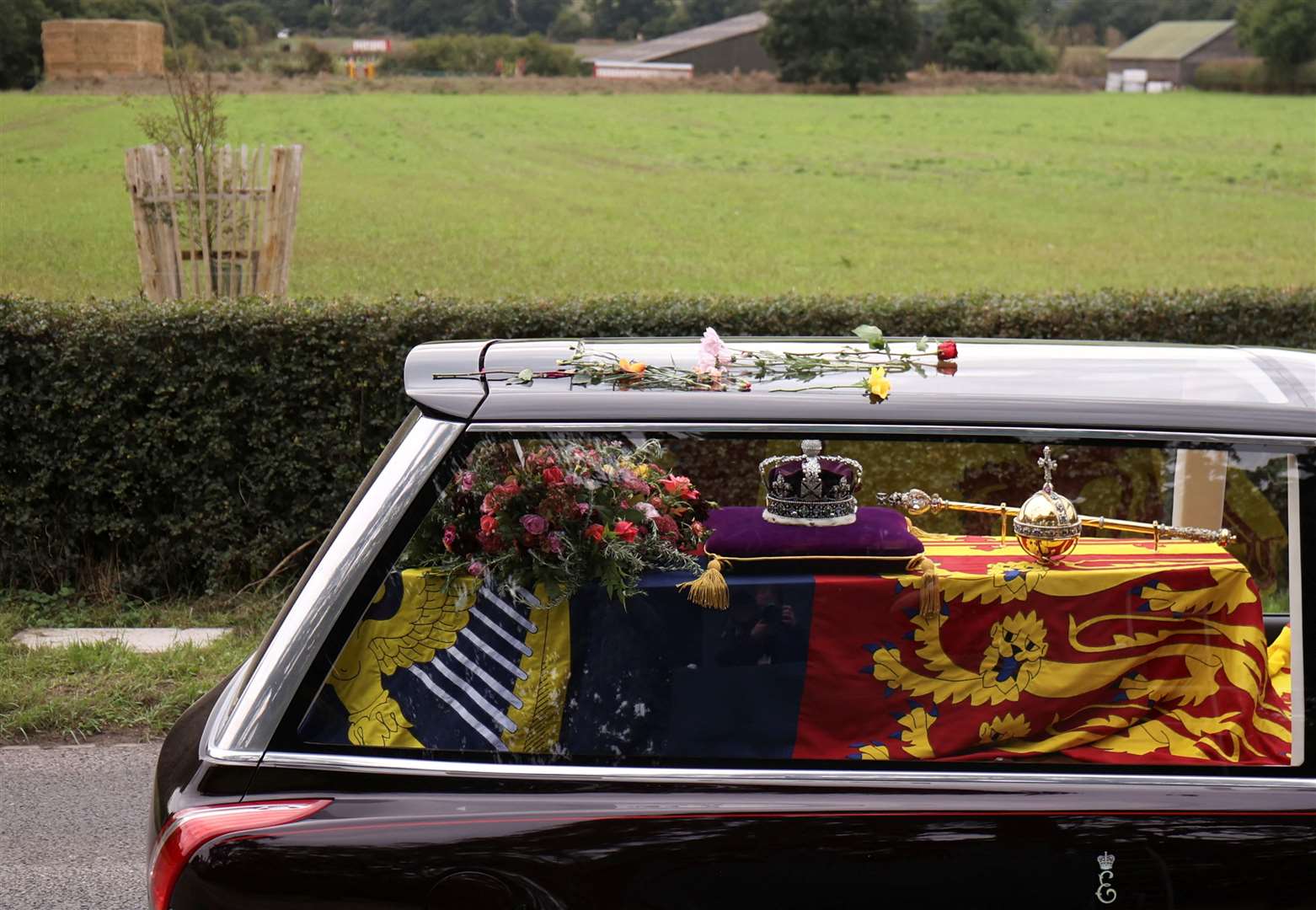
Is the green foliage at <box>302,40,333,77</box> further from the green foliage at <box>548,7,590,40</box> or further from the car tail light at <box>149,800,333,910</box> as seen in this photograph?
the car tail light at <box>149,800,333,910</box>

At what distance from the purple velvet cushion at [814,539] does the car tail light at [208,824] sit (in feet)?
3.13

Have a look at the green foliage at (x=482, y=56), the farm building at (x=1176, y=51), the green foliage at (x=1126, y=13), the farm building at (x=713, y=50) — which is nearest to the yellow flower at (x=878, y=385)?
the green foliage at (x=482, y=56)

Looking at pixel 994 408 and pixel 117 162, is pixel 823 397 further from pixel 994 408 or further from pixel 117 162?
pixel 117 162

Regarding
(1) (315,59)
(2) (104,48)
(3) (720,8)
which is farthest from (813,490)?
(3) (720,8)

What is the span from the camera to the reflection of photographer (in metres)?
2.44

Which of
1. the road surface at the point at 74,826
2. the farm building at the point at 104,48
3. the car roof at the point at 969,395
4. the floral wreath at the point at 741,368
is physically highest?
the farm building at the point at 104,48

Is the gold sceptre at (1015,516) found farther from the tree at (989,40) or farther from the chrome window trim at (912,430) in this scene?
the tree at (989,40)

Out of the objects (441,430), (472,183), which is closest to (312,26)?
(472,183)

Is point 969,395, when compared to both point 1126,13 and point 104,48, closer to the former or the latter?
point 104,48

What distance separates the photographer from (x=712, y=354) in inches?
103

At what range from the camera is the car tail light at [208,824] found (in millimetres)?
2162

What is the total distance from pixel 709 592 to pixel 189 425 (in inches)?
188

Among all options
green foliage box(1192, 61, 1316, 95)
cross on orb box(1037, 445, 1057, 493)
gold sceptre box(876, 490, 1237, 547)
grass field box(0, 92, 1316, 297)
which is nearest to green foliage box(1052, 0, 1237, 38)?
green foliage box(1192, 61, 1316, 95)

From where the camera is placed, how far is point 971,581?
2572 millimetres
